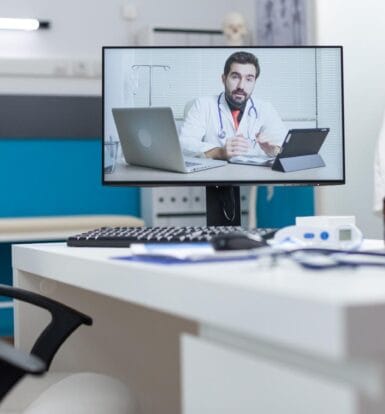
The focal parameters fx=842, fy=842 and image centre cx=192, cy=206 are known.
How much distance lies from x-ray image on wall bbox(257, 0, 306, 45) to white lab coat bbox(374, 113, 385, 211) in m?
1.29

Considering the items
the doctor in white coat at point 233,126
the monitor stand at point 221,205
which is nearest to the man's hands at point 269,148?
the doctor in white coat at point 233,126

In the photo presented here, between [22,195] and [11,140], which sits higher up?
[11,140]

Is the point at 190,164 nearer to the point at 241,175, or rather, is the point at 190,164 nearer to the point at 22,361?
the point at 241,175

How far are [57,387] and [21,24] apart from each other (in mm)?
3551

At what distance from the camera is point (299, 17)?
4102 millimetres

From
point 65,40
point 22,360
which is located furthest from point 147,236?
point 65,40

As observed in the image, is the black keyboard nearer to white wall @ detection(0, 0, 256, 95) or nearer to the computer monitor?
the computer monitor

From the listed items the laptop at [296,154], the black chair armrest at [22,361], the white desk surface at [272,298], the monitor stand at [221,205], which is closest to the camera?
the white desk surface at [272,298]

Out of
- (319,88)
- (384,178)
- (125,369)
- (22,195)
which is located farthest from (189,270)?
(22,195)

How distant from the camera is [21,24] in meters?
4.68

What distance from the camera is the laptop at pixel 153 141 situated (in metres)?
1.92

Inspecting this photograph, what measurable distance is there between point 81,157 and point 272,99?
2913 millimetres

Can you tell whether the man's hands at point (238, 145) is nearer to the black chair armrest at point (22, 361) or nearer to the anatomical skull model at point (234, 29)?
the black chair armrest at point (22, 361)

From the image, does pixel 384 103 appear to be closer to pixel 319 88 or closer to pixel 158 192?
pixel 319 88
